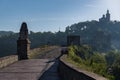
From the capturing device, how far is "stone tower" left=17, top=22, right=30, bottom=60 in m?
19.5

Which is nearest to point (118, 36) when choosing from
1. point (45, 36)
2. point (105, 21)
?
point (105, 21)

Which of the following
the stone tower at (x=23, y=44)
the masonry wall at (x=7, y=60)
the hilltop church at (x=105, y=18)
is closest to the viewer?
the masonry wall at (x=7, y=60)

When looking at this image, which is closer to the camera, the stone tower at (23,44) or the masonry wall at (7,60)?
the masonry wall at (7,60)

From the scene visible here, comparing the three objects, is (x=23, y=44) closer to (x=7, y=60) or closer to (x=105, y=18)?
(x=7, y=60)

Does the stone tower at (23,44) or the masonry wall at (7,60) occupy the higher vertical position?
the stone tower at (23,44)

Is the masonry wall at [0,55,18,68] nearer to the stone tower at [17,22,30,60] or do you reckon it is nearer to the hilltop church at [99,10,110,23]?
the stone tower at [17,22,30,60]

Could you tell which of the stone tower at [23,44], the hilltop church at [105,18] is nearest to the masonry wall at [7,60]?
the stone tower at [23,44]

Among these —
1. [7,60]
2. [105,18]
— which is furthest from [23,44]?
[105,18]

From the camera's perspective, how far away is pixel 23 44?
19625 millimetres

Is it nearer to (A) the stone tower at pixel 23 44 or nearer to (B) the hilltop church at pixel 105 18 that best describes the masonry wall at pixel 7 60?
(A) the stone tower at pixel 23 44

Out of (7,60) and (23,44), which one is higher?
(23,44)

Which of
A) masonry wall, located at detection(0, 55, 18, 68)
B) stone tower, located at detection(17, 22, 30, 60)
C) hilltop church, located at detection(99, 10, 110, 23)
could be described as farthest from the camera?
hilltop church, located at detection(99, 10, 110, 23)

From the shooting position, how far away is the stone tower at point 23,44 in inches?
768

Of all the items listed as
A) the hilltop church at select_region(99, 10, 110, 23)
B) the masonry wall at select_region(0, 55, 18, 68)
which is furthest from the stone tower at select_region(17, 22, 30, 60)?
the hilltop church at select_region(99, 10, 110, 23)
